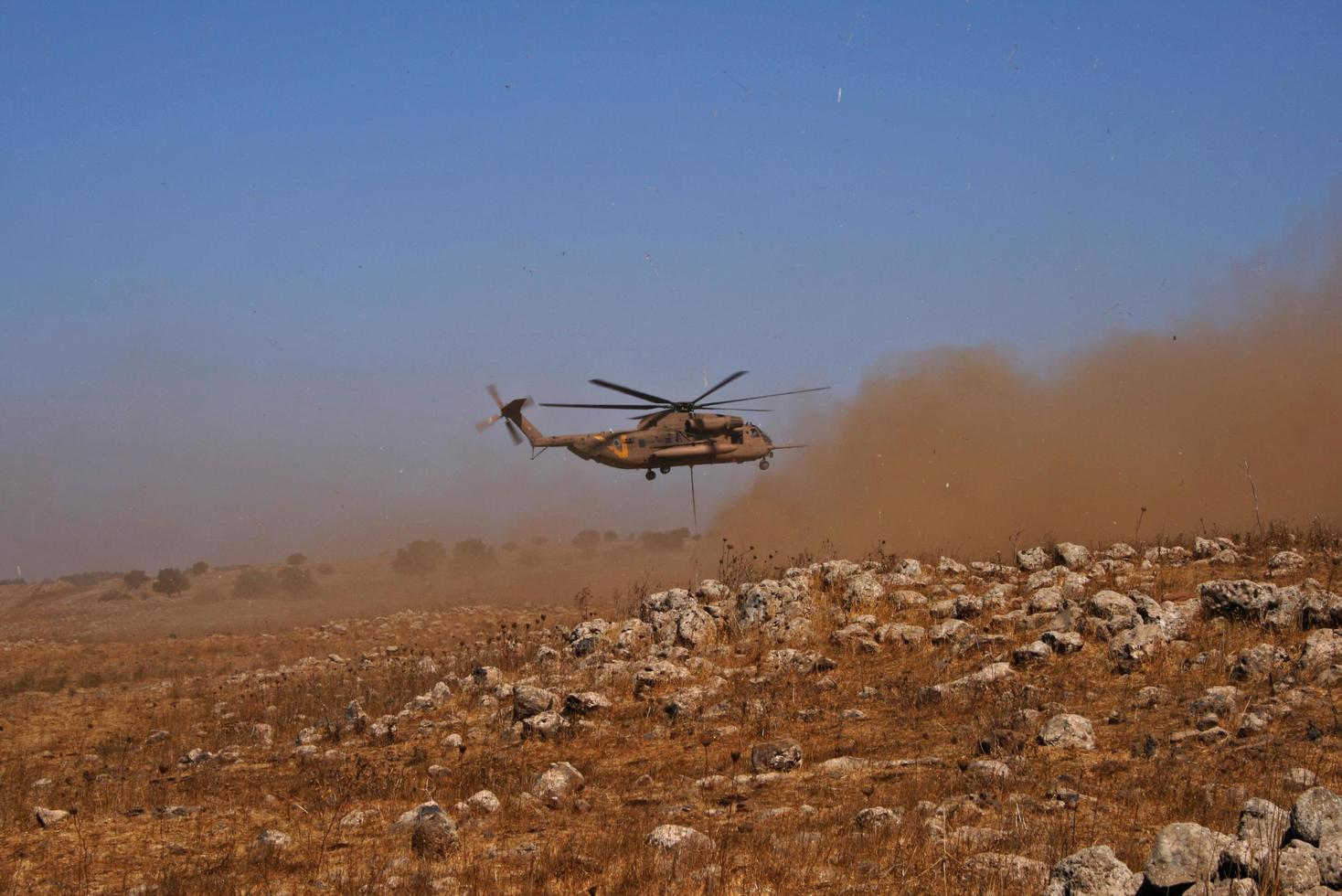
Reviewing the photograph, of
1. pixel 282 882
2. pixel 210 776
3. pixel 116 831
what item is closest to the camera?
pixel 282 882

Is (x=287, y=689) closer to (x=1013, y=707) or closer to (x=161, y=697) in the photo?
(x=161, y=697)

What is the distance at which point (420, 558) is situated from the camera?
209ft

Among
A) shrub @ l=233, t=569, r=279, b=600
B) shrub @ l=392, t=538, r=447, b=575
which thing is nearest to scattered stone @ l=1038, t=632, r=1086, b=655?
shrub @ l=233, t=569, r=279, b=600

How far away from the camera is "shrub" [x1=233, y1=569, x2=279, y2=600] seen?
187 ft

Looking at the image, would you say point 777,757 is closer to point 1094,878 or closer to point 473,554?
point 1094,878

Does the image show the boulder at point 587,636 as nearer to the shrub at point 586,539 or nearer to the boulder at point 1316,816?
the boulder at point 1316,816

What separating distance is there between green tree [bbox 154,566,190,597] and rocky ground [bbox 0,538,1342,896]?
38986 mm

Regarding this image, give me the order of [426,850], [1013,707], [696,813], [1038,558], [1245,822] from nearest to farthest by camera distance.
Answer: [1245,822] < [426,850] < [696,813] < [1013,707] < [1038,558]

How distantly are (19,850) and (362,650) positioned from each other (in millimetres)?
18410

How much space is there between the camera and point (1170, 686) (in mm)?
12383

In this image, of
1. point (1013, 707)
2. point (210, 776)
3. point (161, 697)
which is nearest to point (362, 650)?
point (161, 697)

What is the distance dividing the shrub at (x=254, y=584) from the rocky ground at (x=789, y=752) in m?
37.3

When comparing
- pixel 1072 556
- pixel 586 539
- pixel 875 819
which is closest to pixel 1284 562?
pixel 1072 556

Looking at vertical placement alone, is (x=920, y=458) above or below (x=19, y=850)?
above
